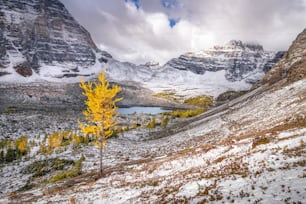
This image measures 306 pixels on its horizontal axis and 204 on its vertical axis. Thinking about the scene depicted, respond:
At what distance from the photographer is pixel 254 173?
1503cm

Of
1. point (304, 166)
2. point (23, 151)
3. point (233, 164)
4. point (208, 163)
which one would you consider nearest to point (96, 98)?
point (208, 163)

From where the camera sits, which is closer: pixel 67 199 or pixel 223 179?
pixel 223 179

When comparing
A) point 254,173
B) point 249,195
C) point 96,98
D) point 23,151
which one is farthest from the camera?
point 23,151

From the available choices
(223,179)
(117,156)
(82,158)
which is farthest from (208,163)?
(82,158)

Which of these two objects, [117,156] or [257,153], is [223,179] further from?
[117,156]

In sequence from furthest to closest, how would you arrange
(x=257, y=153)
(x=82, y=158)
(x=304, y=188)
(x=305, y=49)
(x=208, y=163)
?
(x=305, y=49) → (x=82, y=158) → (x=208, y=163) → (x=257, y=153) → (x=304, y=188)

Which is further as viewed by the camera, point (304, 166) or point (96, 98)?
point (96, 98)

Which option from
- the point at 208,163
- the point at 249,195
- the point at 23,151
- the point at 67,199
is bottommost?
the point at 23,151

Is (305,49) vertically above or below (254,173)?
above

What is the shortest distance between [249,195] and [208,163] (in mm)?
11022

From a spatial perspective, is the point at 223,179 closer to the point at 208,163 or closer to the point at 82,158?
the point at 208,163

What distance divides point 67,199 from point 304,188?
2112 centimetres

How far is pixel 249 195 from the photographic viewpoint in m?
12.2

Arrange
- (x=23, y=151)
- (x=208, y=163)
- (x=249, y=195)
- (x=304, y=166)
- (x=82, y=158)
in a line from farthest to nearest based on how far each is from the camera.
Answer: (x=23, y=151) → (x=82, y=158) → (x=208, y=163) → (x=304, y=166) → (x=249, y=195)
